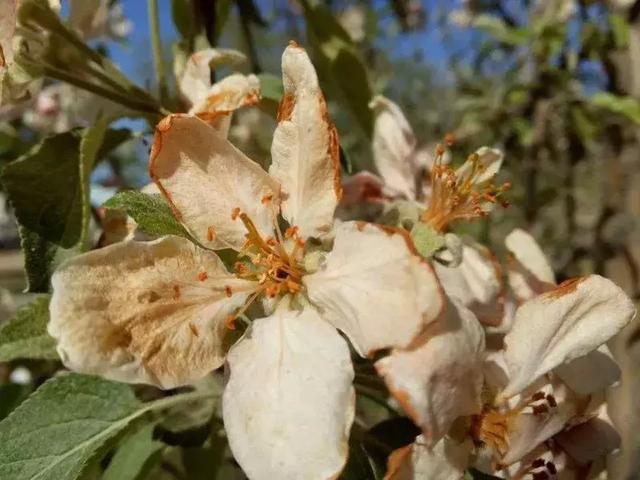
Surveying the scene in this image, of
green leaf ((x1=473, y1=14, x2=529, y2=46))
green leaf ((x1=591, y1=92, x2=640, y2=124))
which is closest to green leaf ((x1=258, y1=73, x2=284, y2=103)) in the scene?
green leaf ((x1=591, y1=92, x2=640, y2=124))

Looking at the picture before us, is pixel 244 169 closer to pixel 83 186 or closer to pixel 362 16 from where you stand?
pixel 83 186

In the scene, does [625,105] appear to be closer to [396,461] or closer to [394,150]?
[394,150]

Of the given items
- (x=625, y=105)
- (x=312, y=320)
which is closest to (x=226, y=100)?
(x=312, y=320)

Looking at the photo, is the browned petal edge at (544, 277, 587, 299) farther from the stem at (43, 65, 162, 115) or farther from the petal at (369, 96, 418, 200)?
the stem at (43, 65, 162, 115)

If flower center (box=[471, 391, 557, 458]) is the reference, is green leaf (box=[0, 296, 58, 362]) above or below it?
above

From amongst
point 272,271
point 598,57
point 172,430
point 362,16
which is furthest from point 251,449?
point 362,16

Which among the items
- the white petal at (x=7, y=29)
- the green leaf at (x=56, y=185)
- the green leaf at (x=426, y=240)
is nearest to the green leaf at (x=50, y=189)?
the green leaf at (x=56, y=185)
